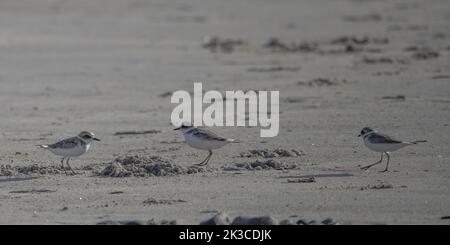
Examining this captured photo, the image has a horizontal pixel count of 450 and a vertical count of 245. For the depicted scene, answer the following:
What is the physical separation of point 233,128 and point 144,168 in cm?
351

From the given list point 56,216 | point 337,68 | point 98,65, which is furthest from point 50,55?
point 56,216

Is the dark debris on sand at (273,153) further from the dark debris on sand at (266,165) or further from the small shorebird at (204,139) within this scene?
the small shorebird at (204,139)

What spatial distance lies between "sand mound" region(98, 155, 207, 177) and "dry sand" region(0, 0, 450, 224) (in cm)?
6

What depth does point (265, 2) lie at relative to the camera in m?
44.0

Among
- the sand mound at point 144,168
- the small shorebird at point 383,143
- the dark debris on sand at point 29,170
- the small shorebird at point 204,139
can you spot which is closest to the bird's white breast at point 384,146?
the small shorebird at point 383,143

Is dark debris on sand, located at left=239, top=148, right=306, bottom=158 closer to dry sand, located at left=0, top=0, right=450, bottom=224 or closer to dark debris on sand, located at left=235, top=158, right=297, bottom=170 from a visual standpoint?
Result: dry sand, located at left=0, top=0, right=450, bottom=224

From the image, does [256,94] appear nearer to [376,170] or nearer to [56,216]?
[376,170]

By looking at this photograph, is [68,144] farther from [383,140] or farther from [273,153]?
[383,140]

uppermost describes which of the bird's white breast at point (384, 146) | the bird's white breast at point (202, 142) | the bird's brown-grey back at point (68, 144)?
the bird's white breast at point (202, 142)

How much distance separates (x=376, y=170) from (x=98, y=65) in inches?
491

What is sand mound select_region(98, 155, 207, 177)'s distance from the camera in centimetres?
1121

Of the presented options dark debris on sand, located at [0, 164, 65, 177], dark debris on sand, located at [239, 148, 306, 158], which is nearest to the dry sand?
dark debris on sand, located at [0, 164, 65, 177]

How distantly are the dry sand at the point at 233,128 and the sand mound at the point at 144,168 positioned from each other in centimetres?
6

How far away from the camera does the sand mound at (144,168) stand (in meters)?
11.2
